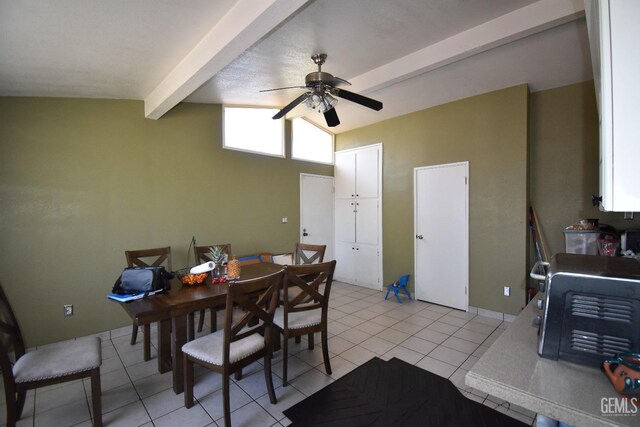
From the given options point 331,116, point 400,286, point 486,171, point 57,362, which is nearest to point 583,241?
point 486,171

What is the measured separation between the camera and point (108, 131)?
10.6ft

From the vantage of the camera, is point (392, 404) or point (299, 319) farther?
point (299, 319)

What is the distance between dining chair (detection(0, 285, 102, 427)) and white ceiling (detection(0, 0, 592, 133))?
1817mm

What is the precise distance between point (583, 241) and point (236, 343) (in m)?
3.21

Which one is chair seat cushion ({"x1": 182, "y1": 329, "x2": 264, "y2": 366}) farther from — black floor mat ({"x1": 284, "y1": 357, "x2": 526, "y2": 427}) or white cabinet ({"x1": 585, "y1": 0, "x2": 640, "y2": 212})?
white cabinet ({"x1": 585, "y1": 0, "x2": 640, "y2": 212})

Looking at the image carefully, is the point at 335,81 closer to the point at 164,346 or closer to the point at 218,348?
the point at 218,348

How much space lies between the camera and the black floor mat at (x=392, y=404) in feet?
6.54

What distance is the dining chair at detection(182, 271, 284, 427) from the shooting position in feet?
6.06

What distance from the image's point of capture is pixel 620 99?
2.77 feet

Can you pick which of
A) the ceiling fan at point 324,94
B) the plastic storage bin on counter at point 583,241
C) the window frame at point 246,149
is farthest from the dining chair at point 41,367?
the plastic storage bin on counter at point 583,241

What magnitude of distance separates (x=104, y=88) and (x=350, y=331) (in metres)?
3.66

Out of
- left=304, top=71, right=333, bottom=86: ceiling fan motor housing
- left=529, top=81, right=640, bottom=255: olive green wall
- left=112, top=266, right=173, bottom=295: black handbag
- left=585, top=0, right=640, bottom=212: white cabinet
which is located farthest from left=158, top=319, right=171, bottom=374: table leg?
left=529, top=81, right=640, bottom=255: olive green wall

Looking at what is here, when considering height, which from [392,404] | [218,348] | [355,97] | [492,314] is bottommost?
[392,404]

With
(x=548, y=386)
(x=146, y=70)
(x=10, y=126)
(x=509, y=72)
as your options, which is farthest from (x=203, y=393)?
(x=509, y=72)
